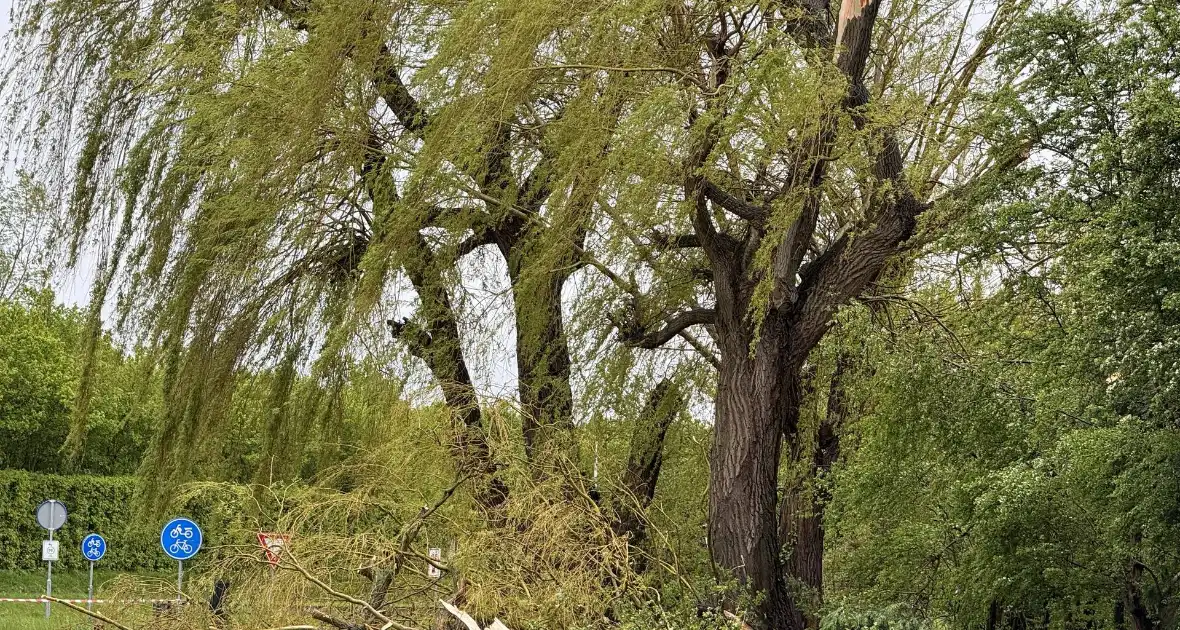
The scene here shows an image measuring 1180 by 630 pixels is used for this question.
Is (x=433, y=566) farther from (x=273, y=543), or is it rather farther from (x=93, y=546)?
(x=93, y=546)

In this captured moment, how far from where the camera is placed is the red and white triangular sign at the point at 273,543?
936cm

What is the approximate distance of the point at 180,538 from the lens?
16.3 m

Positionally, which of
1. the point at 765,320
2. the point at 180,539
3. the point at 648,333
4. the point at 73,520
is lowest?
the point at 180,539

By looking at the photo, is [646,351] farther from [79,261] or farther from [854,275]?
[79,261]

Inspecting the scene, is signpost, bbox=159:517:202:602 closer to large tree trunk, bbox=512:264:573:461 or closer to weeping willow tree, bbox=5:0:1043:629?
weeping willow tree, bbox=5:0:1043:629

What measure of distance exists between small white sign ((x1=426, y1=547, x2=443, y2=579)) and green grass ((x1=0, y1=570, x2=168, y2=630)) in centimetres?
1094

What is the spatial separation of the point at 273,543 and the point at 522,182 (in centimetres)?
508

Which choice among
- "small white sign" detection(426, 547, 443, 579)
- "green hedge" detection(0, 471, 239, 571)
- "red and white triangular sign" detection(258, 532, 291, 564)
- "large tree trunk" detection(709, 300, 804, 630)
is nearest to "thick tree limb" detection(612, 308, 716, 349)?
"large tree trunk" detection(709, 300, 804, 630)

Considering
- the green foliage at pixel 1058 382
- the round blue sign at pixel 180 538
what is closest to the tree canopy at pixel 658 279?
the green foliage at pixel 1058 382

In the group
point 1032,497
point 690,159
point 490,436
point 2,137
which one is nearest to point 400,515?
point 490,436

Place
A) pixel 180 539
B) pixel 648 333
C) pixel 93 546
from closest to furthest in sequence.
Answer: pixel 648 333
pixel 180 539
pixel 93 546

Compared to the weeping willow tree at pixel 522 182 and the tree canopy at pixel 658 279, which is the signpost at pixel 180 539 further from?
the weeping willow tree at pixel 522 182

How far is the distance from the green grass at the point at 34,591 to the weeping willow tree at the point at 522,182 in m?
7.81

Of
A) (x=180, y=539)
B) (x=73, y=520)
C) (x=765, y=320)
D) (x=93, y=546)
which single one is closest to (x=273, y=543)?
(x=765, y=320)
